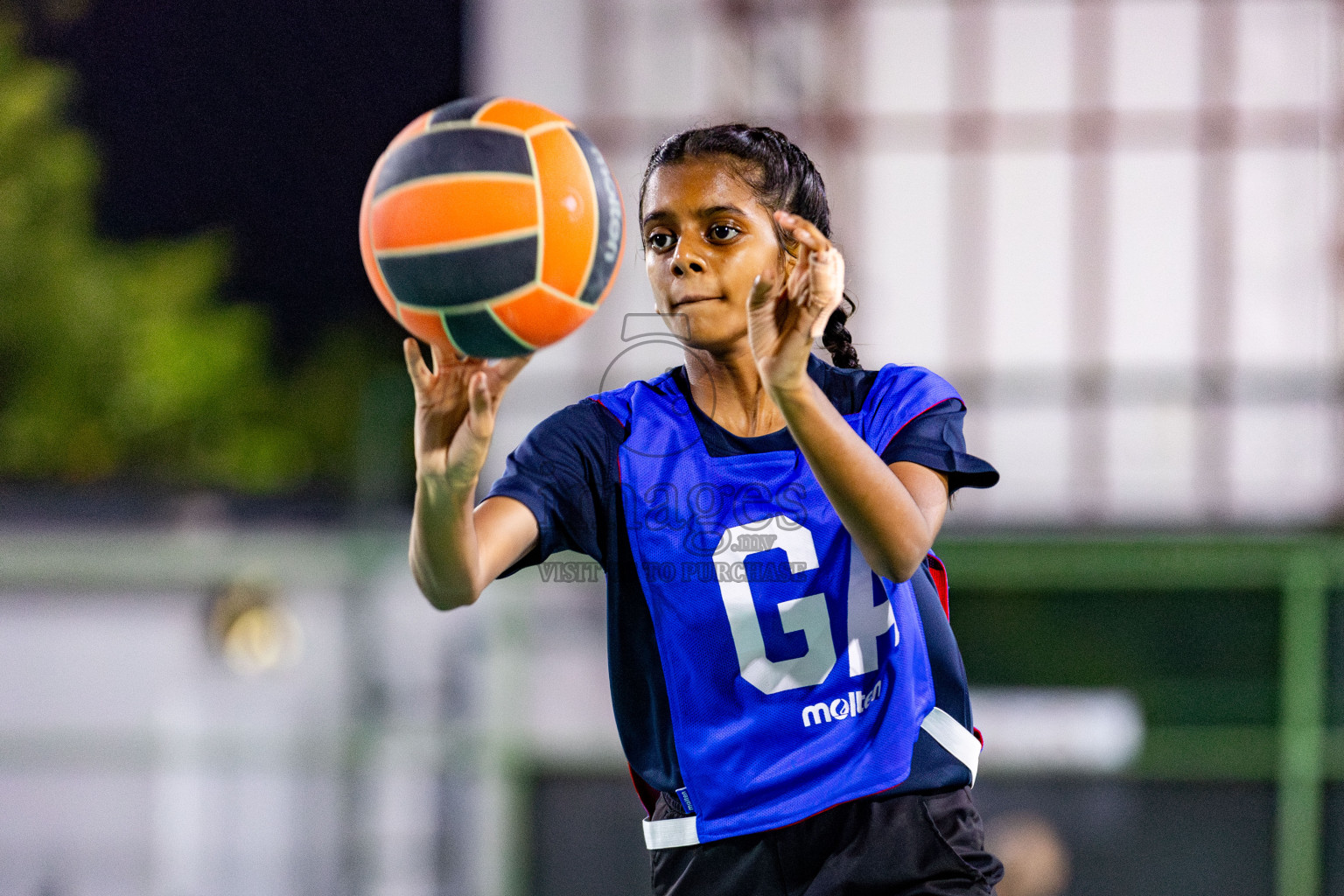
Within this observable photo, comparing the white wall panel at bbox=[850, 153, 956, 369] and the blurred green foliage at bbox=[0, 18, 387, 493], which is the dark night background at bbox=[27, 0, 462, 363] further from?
the white wall panel at bbox=[850, 153, 956, 369]

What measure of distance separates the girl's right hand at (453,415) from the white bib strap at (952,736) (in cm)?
91

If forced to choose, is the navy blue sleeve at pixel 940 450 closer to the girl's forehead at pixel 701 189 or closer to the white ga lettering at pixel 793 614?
the white ga lettering at pixel 793 614

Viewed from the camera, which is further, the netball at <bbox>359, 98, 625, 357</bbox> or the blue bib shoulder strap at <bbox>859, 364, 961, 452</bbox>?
the blue bib shoulder strap at <bbox>859, 364, 961, 452</bbox>

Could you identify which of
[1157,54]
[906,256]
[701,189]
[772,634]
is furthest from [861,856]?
[1157,54]

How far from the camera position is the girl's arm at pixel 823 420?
2.11 m

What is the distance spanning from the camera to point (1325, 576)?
24.8 feet

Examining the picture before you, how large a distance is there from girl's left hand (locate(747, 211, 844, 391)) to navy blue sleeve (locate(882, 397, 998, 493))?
35 cm

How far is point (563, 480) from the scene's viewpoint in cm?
247

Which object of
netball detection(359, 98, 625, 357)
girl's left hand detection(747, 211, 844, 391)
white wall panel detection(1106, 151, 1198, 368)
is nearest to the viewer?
girl's left hand detection(747, 211, 844, 391)

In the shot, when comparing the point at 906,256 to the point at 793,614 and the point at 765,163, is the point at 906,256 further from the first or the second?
the point at 793,614

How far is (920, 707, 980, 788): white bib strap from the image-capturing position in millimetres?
2455

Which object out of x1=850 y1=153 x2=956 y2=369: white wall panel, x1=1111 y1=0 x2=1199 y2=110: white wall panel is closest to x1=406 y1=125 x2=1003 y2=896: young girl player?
x1=850 y1=153 x2=956 y2=369: white wall panel

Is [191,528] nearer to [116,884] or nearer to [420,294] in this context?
[116,884]

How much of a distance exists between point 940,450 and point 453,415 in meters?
0.82
